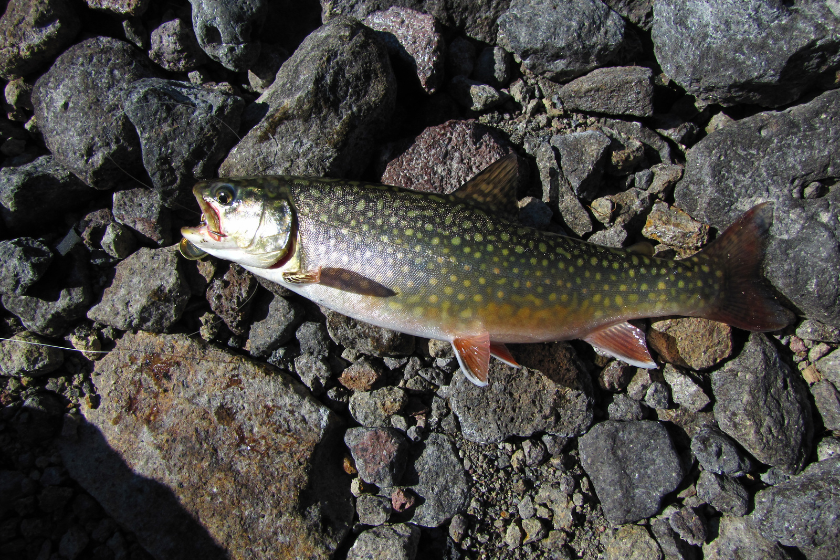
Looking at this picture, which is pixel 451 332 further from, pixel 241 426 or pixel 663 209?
pixel 663 209

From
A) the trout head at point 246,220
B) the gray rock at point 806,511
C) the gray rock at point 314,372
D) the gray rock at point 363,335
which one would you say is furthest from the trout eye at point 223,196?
the gray rock at point 806,511

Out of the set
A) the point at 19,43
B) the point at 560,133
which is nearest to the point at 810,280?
the point at 560,133

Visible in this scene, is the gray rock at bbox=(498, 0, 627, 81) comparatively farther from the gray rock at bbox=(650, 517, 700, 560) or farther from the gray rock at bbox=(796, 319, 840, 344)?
the gray rock at bbox=(650, 517, 700, 560)

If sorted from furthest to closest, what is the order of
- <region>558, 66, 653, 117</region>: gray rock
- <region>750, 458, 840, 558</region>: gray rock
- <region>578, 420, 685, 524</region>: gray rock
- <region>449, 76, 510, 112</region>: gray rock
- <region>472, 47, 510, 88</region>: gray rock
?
<region>472, 47, 510, 88</region>: gray rock, <region>449, 76, 510, 112</region>: gray rock, <region>558, 66, 653, 117</region>: gray rock, <region>578, 420, 685, 524</region>: gray rock, <region>750, 458, 840, 558</region>: gray rock

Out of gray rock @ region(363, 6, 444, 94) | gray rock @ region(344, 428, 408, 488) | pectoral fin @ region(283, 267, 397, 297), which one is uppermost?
gray rock @ region(363, 6, 444, 94)

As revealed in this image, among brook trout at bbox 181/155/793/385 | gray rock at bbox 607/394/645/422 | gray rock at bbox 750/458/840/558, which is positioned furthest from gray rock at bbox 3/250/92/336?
gray rock at bbox 750/458/840/558

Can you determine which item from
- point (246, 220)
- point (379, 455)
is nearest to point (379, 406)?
point (379, 455)

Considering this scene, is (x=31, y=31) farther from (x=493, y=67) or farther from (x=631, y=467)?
(x=631, y=467)
